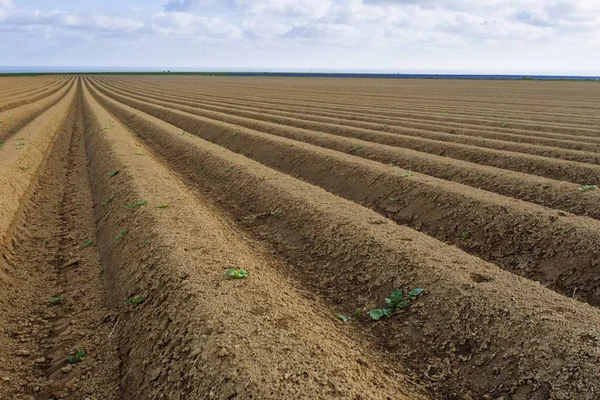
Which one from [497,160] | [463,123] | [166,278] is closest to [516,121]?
[463,123]

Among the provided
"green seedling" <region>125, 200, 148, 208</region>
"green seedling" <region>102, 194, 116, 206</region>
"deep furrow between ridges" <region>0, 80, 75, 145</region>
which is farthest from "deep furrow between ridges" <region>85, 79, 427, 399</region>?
"deep furrow between ridges" <region>0, 80, 75, 145</region>

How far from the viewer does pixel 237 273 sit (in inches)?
233

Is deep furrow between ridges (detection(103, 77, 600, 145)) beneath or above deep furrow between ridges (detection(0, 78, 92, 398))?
above

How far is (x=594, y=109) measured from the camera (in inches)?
1130

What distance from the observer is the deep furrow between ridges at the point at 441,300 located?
4391mm

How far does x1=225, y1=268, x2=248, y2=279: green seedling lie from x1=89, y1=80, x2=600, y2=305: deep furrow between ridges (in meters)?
3.91

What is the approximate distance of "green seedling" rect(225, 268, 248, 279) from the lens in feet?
19.4

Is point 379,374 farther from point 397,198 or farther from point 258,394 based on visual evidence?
point 397,198

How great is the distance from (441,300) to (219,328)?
2.60m

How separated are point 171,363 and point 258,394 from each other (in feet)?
3.76

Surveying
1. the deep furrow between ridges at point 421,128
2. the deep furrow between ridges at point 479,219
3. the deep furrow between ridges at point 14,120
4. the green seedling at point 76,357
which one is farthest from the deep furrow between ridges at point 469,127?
the green seedling at point 76,357

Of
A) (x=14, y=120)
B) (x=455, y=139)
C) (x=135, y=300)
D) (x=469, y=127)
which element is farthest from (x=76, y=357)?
(x=14, y=120)

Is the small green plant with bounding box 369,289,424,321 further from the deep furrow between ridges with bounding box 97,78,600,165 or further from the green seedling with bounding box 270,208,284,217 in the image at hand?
the deep furrow between ridges with bounding box 97,78,600,165

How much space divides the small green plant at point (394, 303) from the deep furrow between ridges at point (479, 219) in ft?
7.28
